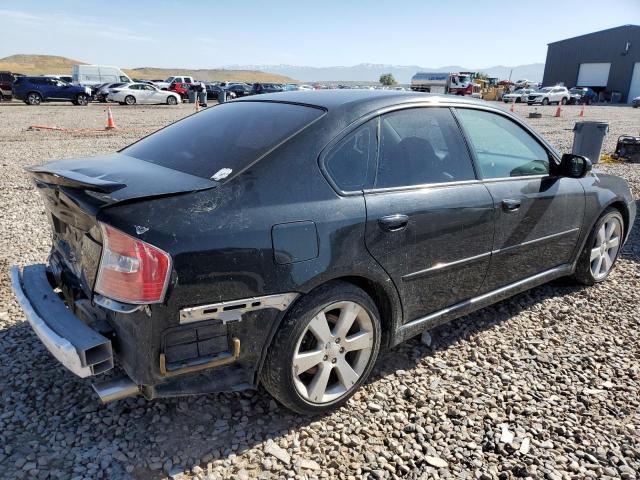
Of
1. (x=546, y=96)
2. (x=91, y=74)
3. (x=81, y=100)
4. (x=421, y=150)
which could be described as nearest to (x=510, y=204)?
(x=421, y=150)

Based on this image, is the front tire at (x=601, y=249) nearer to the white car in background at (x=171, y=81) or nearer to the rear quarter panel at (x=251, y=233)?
the rear quarter panel at (x=251, y=233)

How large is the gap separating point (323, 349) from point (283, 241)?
0.67m

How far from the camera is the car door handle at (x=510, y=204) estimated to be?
324cm

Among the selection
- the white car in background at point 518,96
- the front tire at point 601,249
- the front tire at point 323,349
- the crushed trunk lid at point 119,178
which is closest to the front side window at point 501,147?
the front tire at point 601,249

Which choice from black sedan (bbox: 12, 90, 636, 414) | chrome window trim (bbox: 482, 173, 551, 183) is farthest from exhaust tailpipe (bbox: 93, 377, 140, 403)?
chrome window trim (bbox: 482, 173, 551, 183)

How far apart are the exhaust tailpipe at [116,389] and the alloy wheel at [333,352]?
2.48 ft

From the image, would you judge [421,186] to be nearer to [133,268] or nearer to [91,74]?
[133,268]

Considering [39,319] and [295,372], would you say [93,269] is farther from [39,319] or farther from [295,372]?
[295,372]

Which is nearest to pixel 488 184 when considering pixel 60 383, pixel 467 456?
pixel 467 456

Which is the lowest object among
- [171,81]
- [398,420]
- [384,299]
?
[398,420]

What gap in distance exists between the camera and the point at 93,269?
221cm

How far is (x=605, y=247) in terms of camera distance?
14.6 feet

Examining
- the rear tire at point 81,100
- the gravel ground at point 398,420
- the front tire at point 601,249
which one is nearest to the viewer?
the gravel ground at point 398,420

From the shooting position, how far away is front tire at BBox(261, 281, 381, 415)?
7.73 ft
